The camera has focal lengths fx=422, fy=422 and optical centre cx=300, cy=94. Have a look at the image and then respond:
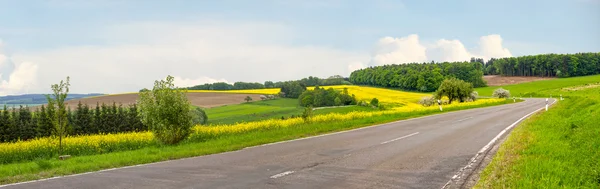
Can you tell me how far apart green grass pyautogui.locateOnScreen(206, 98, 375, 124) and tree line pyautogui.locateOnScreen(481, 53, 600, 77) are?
354ft

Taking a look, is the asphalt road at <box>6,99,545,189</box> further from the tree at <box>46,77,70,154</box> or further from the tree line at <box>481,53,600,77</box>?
the tree line at <box>481,53,600,77</box>

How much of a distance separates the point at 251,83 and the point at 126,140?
358ft

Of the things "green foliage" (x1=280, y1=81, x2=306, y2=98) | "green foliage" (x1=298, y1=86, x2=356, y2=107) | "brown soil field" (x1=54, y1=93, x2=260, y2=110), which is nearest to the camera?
"green foliage" (x1=298, y1=86, x2=356, y2=107)

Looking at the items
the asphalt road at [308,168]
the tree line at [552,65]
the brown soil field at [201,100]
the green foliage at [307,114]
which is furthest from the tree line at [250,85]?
the asphalt road at [308,168]

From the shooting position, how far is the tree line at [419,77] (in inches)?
4223

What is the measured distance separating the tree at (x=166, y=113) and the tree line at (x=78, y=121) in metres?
49.5

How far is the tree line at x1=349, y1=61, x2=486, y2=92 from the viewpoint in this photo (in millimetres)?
107256

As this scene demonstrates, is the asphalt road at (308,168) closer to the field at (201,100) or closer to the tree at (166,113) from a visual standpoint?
the tree at (166,113)

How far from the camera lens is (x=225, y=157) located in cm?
1204

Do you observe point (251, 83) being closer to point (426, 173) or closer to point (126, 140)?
point (126, 140)

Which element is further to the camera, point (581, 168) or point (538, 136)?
point (538, 136)

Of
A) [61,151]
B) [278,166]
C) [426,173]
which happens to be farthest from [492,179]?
[61,151]

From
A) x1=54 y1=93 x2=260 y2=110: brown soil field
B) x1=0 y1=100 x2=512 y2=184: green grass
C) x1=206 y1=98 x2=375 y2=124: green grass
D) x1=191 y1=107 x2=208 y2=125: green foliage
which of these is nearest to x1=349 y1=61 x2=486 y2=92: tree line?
x1=206 y1=98 x2=375 y2=124: green grass

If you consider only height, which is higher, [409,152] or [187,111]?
[187,111]
